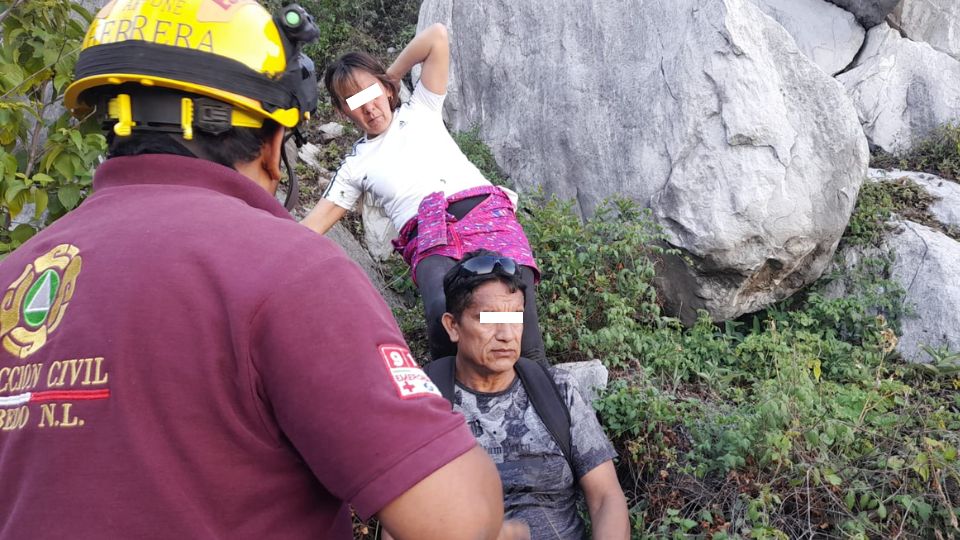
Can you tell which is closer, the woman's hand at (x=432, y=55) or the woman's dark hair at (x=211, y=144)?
the woman's dark hair at (x=211, y=144)

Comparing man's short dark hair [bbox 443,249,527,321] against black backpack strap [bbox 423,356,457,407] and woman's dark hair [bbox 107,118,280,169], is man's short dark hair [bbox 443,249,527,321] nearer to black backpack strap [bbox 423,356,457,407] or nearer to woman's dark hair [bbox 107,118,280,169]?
black backpack strap [bbox 423,356,457,407]

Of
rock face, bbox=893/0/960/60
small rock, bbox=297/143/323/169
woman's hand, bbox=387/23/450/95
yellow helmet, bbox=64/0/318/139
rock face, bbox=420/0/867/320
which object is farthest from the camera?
rock face, bbox=893/0/960/60

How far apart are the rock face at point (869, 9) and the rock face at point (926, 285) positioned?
381 cm

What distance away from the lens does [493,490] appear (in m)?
1.25

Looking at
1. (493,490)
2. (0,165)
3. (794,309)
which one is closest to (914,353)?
(794,309)

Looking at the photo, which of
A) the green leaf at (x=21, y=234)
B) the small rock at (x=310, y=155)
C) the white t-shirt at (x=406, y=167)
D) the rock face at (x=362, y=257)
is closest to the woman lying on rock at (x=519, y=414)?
the white t-shirt at (x=406, y=167)

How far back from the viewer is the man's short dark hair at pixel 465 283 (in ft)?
11.6

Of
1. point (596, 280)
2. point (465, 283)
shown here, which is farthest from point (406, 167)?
point (596, 280)

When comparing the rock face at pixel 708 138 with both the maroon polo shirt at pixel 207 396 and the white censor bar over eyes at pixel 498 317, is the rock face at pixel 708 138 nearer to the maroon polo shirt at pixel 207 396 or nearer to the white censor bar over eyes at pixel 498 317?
the white censor bar over eyes at pixel 498 317

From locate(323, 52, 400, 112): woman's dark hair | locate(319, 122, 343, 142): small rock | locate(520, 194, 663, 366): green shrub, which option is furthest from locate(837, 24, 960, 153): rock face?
locate(323, 52, 400, 112): woman's dark hair

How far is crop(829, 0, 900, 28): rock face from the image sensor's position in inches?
352

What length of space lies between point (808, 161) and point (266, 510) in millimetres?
5536

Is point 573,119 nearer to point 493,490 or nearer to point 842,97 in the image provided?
point 842,97

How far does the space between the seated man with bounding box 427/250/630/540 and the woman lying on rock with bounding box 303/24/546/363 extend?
385 mm
